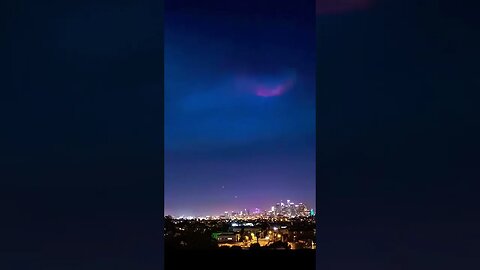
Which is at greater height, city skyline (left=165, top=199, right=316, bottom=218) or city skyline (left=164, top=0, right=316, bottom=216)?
city skyline (left=164, top=0, right=316, bottom=216)

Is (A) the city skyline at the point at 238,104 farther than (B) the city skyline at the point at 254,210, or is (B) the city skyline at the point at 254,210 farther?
(B) the city skyline at the point at 254,210

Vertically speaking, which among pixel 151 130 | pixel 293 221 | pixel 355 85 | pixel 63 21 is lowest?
pixel 293 221

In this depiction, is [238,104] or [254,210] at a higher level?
[238,104]

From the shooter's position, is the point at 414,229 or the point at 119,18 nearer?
the point at 414,229

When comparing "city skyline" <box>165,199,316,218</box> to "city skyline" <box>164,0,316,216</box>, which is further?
"city skyline" <box>165,199,316,218</box>

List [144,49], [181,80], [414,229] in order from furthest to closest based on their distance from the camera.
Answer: [181,80] < [144,49] < [414,229]

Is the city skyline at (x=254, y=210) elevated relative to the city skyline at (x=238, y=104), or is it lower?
lower

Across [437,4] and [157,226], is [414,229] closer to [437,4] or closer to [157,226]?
[437,4]

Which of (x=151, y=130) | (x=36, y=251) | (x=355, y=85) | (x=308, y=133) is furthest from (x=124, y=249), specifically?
(x=308, y=133)
